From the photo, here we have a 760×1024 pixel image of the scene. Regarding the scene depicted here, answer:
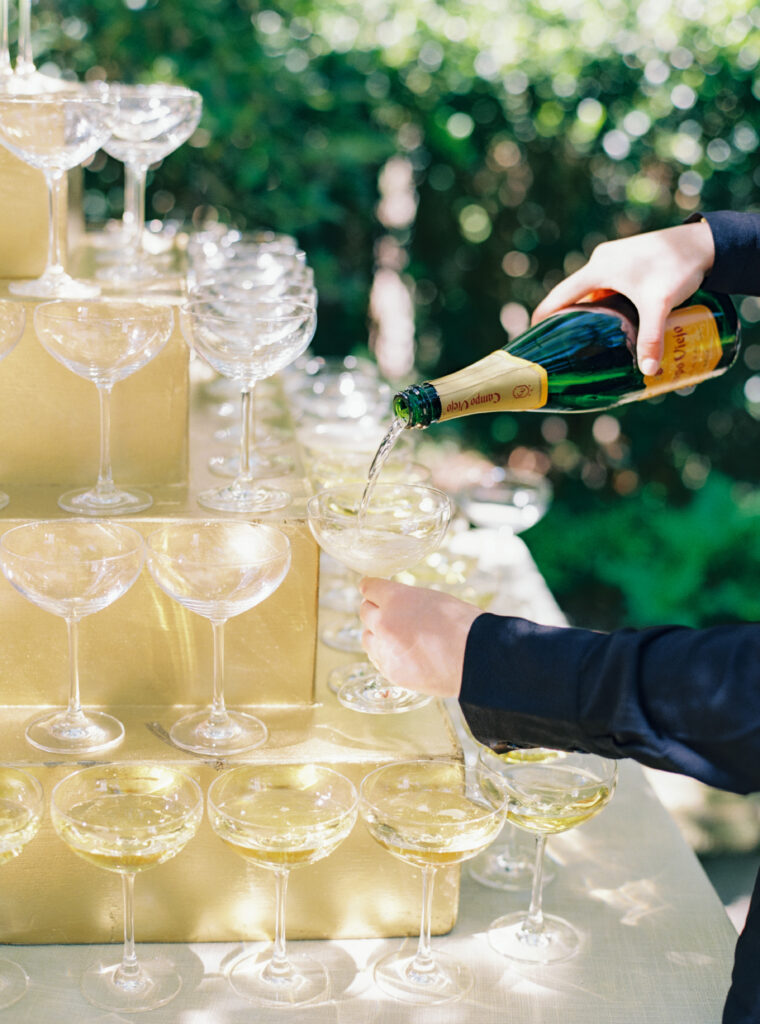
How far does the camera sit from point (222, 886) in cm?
129

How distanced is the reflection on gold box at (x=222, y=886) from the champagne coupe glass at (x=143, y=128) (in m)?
0.62

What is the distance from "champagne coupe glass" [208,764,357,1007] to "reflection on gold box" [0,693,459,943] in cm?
5

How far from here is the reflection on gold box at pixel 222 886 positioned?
4.17ft

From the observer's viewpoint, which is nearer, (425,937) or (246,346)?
(425,937)

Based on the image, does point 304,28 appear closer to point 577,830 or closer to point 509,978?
point 577,830

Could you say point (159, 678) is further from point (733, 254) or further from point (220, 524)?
point (733, 254)

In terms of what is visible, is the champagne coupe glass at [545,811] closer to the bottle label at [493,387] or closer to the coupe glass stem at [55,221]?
the bottle label at [493,387]

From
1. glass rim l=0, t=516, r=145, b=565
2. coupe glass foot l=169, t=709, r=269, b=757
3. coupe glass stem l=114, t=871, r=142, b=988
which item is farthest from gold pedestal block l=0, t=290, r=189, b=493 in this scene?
coupe glass stem l=114, t=871, r=142, b=988

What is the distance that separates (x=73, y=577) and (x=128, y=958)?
38 centimetres

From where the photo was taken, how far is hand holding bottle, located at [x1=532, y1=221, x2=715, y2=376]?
1.35 m

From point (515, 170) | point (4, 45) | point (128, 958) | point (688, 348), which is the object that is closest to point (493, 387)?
point (688, 348)

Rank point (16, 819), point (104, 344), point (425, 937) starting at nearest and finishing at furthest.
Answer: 1. point (16, 819)
2. point (425, 937)
3. point (104, 344)

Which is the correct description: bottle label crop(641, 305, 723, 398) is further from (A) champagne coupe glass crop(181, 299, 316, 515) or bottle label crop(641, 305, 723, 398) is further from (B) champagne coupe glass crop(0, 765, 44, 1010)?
(B) champagne coupe glass crop(0, 765, 44, 1010)

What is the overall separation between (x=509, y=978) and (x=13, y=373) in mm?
861
